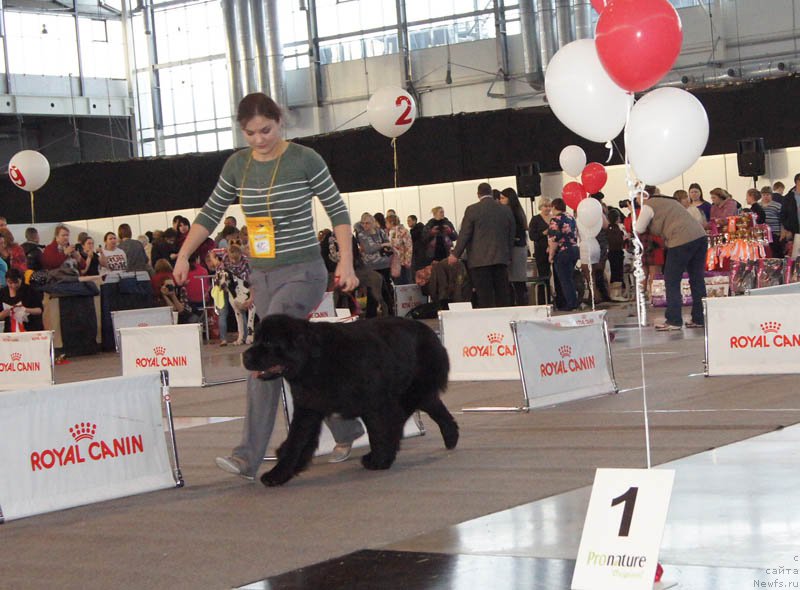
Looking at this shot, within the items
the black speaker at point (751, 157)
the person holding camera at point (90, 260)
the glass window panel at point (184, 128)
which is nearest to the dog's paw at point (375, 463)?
the person holding camera at point (90, 260)

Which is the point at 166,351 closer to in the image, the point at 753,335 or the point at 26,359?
the point at 26,359

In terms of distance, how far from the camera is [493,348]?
342 inches

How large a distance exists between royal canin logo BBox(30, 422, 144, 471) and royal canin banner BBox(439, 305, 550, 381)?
3.70 metres

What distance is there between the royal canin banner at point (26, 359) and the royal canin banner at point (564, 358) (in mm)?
5074

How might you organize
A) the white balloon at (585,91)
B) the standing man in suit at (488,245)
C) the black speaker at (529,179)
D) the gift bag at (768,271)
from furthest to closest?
the black speaker at (529,179) < the gift bag at (768,271) < the standing man in suit at (488,245) < the white balloon at (585,91)

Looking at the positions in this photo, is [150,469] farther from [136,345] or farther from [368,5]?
[368,5]

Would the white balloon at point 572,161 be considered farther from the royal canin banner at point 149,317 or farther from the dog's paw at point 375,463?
the dog's paw at point 375,463

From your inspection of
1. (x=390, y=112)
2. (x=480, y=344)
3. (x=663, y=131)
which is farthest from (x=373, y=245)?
(x=663, y=131)

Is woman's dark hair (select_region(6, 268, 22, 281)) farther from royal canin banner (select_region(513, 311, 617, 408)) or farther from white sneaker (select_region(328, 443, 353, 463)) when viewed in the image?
white sneaker (select_region(328, 443, 353, 463))

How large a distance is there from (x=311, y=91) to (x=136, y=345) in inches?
715

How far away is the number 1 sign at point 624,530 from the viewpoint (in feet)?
9.34

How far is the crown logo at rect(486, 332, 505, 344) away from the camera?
8.59m

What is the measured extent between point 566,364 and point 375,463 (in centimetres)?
246

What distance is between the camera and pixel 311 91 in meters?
27.7
